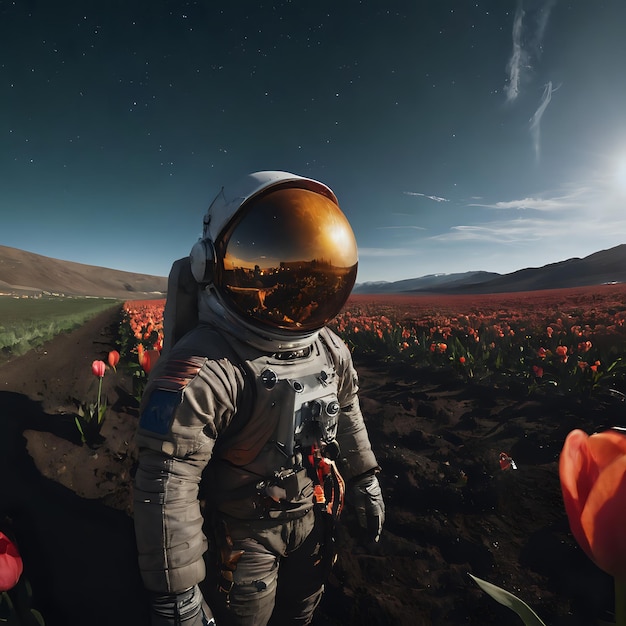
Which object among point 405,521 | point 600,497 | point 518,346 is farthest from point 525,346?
point 600,497

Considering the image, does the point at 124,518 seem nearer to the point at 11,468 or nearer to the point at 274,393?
the point at 11,468

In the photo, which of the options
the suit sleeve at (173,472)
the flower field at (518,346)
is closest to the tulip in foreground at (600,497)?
the suit sleeve at (173,472)

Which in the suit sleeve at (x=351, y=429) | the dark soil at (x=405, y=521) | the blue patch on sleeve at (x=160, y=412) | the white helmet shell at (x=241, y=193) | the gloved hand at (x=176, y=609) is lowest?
the dark soil at (x=405, y=521)

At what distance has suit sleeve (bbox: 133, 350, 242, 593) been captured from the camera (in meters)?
1.16

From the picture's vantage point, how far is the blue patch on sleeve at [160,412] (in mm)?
1203

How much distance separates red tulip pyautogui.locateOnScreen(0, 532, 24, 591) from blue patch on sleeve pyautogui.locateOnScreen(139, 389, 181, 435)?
69 centimetres

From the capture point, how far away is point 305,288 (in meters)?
1.46

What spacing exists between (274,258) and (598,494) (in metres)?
1.17

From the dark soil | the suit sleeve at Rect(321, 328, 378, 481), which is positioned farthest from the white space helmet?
the dark soil

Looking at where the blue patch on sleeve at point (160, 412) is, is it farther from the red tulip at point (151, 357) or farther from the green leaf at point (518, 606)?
the red tulip at point (151, 357)

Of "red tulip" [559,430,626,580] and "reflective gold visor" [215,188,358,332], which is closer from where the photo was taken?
"red tulip" [559,430,626,580]

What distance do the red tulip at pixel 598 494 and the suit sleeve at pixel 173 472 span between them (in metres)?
1.09

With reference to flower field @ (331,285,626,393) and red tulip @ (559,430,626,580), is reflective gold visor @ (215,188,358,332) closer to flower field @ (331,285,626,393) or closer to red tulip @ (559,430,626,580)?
red tulip @ (559,430,626,580)

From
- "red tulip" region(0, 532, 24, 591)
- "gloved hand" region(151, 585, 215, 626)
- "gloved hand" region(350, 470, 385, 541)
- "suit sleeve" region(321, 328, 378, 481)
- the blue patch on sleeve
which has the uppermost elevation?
the blue patch on sleeve
